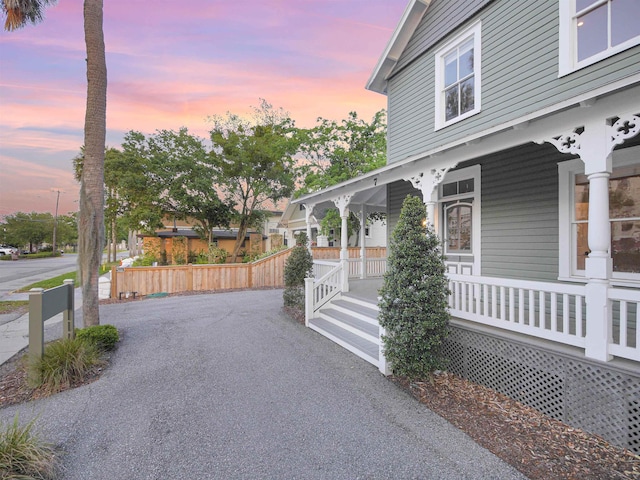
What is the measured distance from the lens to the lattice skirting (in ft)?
9.25

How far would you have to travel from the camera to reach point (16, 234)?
45.3m

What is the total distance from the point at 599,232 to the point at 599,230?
0.02 meters

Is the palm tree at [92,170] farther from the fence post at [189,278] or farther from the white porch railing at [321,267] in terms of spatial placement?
the fence post at [189,278]

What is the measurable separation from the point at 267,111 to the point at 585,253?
18.7 metres

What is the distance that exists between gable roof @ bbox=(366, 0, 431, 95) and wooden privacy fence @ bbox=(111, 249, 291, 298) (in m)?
7.66

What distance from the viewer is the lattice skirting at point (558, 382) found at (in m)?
2.82

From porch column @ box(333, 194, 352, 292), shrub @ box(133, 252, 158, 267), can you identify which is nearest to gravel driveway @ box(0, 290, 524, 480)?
porch column @ box(333, 194, 352, 292)

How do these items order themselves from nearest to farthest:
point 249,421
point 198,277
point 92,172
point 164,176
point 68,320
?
1. point 249,421
2. point 68,320
3. point 92,172
4. point 198,277
5. point 164,176

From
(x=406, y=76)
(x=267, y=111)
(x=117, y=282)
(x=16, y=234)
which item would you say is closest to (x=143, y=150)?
(x=267, y=111)

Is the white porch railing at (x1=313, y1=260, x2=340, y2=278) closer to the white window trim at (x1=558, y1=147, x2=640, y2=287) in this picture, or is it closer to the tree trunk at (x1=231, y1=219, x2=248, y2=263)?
the white window trim at (x1=558, y1=147, x2=640, y2=287)

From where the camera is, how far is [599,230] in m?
3.12

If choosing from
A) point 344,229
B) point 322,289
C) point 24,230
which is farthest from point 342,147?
point 24,230

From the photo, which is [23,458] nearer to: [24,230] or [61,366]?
[61,366]

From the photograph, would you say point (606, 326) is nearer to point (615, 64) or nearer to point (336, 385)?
point (336, 385)
